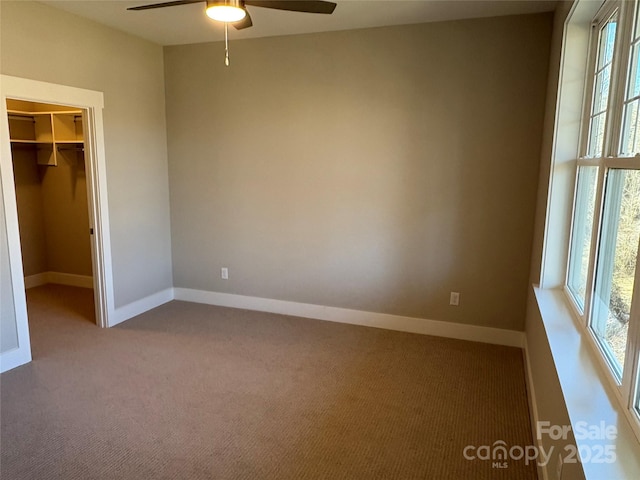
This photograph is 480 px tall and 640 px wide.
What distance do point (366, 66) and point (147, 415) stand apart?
314 centimetres

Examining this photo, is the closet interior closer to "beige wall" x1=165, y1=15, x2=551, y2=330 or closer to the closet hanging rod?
the closet hanging rod

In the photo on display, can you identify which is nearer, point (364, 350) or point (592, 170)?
point (592, 170)

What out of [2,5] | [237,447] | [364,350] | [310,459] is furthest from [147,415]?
[2,5]

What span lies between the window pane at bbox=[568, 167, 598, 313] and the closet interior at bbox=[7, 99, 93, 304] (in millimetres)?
4766

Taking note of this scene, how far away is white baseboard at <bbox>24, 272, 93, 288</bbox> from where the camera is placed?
5125 millimetres

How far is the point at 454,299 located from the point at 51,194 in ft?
15.3

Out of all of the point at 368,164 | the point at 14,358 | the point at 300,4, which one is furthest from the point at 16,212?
the point at 368,164

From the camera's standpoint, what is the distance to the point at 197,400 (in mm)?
2805

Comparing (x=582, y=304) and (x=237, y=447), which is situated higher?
(x=582, y=304)

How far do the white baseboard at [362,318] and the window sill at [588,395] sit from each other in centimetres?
138

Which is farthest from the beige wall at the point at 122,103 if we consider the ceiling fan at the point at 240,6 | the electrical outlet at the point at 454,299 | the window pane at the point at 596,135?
the window pane at the point at 596,135

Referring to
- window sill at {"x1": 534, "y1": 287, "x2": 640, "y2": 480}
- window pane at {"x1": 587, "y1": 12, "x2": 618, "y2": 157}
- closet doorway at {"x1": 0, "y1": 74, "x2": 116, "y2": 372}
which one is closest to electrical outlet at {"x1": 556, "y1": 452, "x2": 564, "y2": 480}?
window sill at {"x1": 534, "y1": 287, "x2": 640, "y2": 480}

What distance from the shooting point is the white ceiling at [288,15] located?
3123 millimetres

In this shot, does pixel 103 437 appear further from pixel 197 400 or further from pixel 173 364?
pixel 173 364
